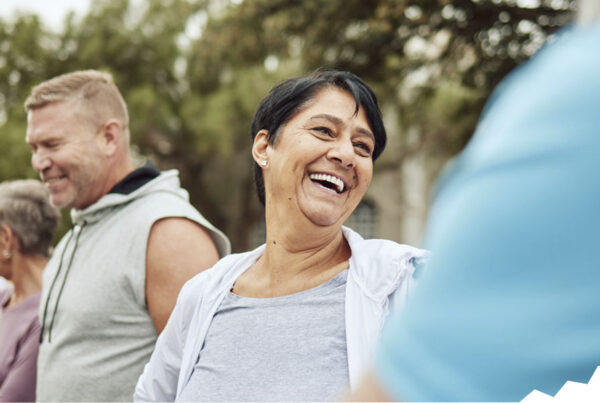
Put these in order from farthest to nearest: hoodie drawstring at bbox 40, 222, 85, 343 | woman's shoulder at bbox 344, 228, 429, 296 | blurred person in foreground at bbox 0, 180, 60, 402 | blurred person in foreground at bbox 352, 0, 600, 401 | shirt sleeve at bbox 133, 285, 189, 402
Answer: blurred person in foreground at bbox 0, 180, 60, 402 → hoodie drawstring at bbox 40, 222, 85, 343 → shirt sleeve at bbox 133, 285, 189, 402 → woman's shoulder at bbox 344, 228, 429, 296 → blurred person in foreground at bbox 352, 0, 600, 401

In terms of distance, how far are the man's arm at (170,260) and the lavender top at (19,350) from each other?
91 cm

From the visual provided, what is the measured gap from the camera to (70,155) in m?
3.09

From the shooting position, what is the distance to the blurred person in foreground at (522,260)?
0.44 m

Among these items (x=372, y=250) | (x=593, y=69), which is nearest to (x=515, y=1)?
(x=372, y=250)

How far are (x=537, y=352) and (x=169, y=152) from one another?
21.0 metres

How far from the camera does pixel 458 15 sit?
30.6 ft

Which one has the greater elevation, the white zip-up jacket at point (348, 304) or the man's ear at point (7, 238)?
the white zip-up jacket at point (348, 304)

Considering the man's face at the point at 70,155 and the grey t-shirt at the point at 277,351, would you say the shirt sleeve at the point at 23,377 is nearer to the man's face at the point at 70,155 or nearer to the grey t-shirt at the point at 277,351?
the man's face at the point at 70,155

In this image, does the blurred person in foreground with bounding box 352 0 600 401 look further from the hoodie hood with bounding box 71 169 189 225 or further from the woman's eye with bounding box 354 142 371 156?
the hoodie hood with bounding box 71 169 189 225

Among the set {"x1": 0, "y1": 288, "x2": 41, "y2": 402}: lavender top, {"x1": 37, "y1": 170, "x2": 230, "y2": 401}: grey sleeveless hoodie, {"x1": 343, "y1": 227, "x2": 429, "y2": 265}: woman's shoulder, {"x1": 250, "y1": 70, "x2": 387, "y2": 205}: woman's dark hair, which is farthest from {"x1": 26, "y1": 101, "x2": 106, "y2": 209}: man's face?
{"x1": 343, "y1": 227, "x2": 429, "y2": 265}: woman's shoulder

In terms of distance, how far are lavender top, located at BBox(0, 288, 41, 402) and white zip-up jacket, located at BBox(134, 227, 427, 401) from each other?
4.00 ft

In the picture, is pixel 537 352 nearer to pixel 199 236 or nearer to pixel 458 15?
pixel 199 236

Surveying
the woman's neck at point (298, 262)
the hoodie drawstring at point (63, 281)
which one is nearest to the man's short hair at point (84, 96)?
the hoodie drawstring at point (63, 281)

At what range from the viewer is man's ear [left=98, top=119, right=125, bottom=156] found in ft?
10.3
